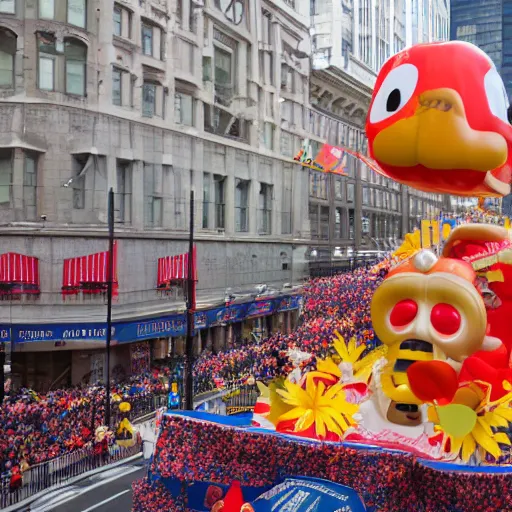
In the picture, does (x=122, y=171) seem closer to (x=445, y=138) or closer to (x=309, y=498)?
(x=309, y=498)

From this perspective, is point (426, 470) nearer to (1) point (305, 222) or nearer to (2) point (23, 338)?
(2) point (23, 338)

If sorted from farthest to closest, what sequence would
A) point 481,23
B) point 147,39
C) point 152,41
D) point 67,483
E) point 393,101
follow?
point 481,23 → point 152,41 → point 147,39 → point 67,483 → point 393,101

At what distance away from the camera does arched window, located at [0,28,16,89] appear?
19120 millimetres

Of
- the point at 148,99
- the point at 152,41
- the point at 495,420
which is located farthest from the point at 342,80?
the point at 495,420

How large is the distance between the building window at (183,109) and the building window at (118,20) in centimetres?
304

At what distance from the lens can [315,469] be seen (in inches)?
376

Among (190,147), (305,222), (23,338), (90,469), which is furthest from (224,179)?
(90,469)

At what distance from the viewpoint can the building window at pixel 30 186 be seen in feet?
63.0

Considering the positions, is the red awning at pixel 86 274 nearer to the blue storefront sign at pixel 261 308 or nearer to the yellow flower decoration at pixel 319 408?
the blue storefront sign at pixel 261 308

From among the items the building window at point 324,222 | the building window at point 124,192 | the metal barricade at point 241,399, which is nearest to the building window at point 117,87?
the building window at point 124,192

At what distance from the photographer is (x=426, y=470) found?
8.77 m

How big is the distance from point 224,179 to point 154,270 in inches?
215

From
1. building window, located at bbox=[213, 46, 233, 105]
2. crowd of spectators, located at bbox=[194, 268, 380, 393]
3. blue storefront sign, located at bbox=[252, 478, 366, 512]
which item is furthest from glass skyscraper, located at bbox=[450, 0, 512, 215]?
blue storefront sign, located at bbox=[252, 478, 366, 512]

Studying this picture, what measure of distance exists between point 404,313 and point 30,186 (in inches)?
537
